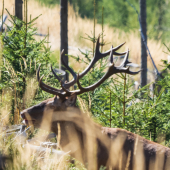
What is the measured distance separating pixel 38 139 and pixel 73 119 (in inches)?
51.5

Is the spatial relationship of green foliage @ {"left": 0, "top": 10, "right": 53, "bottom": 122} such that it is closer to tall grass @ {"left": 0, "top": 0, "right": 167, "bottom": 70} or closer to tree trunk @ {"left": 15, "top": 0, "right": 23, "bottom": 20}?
tree trunk @ {"left": 15, "top": 0, "right": 23, "bottom": 20}

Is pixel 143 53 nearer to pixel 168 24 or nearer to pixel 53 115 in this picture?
pixel 53 115

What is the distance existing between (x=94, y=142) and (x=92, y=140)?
36 millimetres

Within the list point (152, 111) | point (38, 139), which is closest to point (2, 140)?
point (38, 139)

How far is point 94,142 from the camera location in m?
A: 3.37

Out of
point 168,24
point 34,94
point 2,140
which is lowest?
point 2,140

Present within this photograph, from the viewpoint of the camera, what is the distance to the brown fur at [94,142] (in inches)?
127

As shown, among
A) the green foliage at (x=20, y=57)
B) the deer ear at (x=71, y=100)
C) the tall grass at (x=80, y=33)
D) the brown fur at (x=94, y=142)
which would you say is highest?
the tall grass at (x=80, y=33)

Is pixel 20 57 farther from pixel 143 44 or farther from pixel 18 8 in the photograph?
pixel 143 44

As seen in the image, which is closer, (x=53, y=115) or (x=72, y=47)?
(x=53, y=115)

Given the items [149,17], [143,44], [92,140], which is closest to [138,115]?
[92,140]

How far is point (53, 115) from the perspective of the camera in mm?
3596

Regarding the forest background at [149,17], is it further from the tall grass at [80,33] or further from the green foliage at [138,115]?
the green foliage at [138,115]

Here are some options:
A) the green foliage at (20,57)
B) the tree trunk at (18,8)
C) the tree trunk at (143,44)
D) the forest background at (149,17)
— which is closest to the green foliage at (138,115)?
the green foliage at (20,57)
